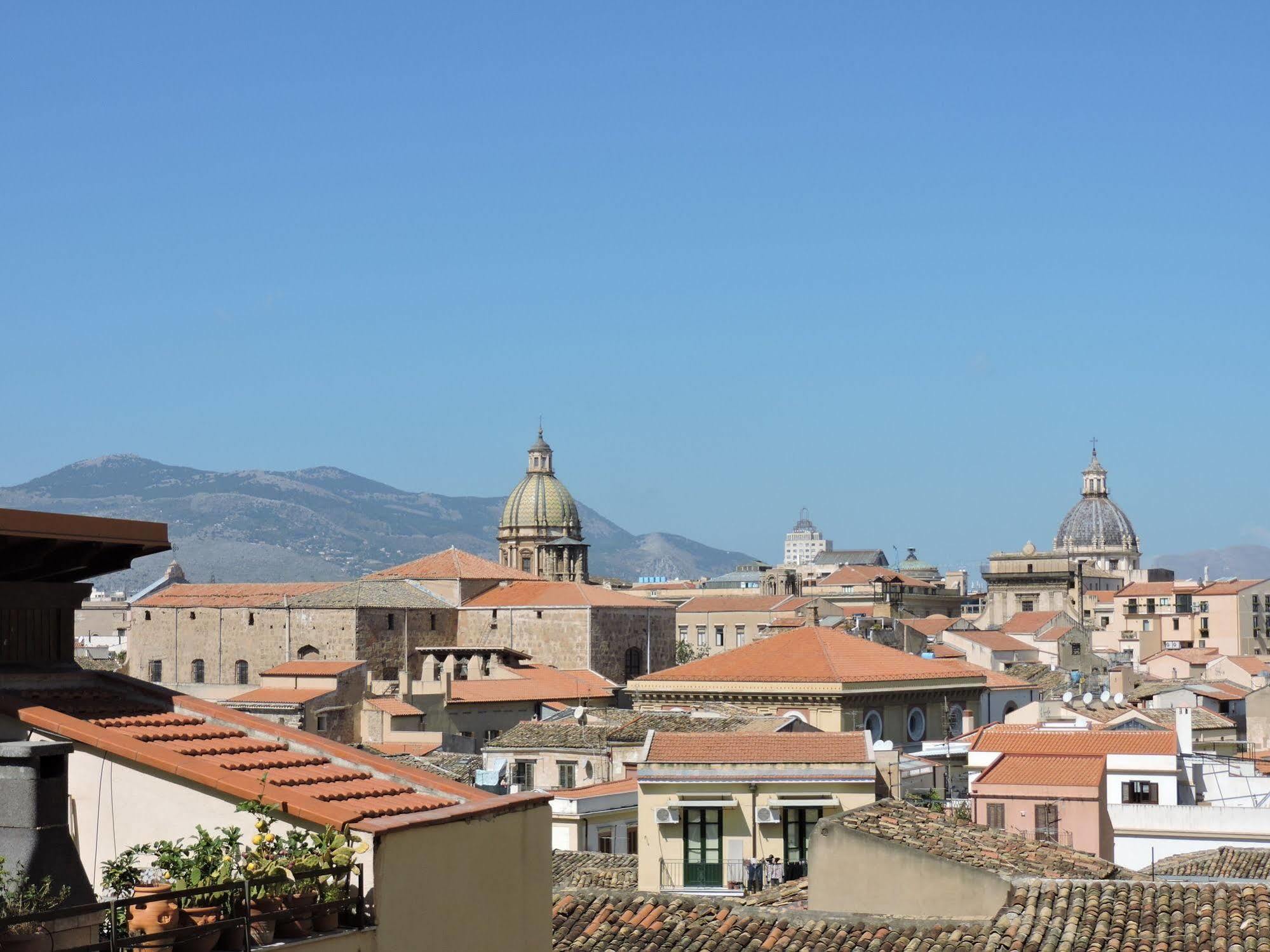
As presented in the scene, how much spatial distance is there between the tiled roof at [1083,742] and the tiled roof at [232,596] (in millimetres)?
46032

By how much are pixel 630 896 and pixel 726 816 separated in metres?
5.35

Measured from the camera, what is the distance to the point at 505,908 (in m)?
7.10

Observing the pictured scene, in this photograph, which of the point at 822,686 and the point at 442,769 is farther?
the point at 822,686

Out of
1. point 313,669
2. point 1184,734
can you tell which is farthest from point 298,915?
point 313,669

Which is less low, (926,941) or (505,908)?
(505,908)

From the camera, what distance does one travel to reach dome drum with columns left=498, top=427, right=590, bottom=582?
10631cm

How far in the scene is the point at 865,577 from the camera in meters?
137

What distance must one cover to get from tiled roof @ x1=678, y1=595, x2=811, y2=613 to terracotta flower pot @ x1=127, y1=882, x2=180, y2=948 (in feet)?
323

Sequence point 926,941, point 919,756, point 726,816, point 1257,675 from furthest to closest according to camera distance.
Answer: point 1257,675, point 919,756, point 726,816, point 926,941

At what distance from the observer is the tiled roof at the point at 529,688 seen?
5431cm

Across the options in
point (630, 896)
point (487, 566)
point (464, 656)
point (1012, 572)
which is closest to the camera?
point (630, 896)

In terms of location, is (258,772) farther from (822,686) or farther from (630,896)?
(822,686)

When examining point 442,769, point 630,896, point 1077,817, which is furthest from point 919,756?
point 630,896

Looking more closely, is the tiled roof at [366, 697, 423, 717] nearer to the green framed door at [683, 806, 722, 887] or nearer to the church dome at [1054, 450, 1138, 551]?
the green framed door at [683, 806, 722, 887]
